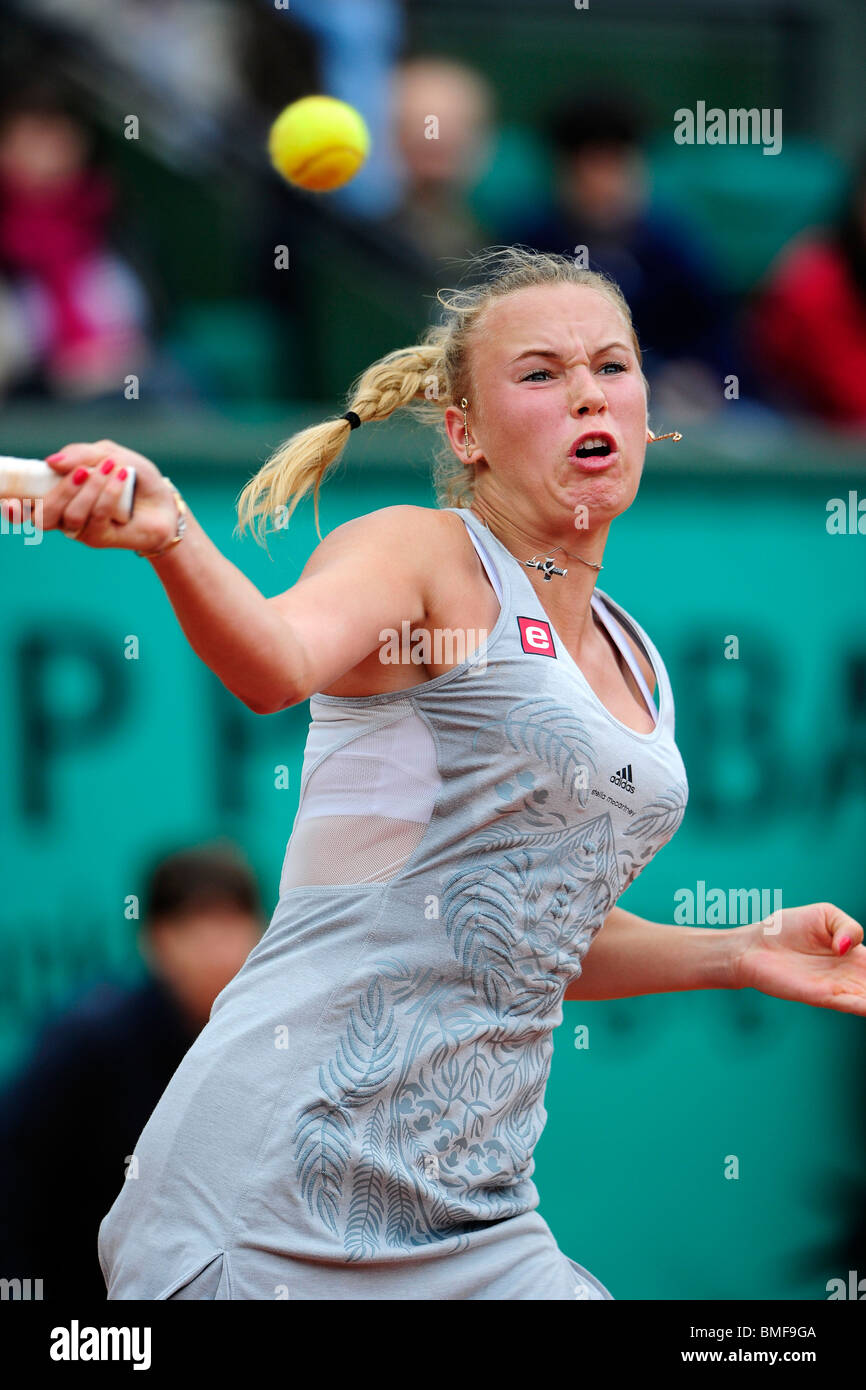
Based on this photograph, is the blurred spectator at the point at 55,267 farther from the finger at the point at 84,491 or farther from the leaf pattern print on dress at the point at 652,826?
the finger at the point at 84,491

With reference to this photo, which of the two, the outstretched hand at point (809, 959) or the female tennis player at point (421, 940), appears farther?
the outstretched hand at point (809, 959)

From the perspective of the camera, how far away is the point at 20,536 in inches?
144

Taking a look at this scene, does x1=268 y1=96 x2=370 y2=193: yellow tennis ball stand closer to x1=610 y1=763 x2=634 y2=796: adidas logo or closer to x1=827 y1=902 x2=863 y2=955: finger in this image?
x1=610 y1=763 x2=634 y2=796: adidas logo

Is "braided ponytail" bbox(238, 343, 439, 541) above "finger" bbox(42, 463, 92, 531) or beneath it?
above

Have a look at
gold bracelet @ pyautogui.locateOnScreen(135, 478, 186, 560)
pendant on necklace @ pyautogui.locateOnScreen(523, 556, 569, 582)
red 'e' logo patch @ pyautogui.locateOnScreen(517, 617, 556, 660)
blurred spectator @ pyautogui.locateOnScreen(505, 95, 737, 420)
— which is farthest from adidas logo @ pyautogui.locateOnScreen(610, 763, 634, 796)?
blurred spectator @ pyautogui.locateOnScreen(505, 95, 737, 420)

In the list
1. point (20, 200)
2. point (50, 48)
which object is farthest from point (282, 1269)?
point (50, 48)

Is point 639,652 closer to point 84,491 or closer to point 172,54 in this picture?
point 84,491

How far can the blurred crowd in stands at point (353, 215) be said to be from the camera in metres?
4.77

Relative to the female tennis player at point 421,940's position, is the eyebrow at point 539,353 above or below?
above

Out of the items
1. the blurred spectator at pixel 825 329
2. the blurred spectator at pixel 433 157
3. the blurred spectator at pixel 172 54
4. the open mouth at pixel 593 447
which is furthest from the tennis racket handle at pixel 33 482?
the blurred spectator at pixel 172 54

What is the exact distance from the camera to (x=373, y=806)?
2.21m

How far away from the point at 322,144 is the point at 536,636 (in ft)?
5.04

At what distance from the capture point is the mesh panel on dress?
2188 millimetres

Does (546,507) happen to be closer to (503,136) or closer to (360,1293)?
(360,1293)
